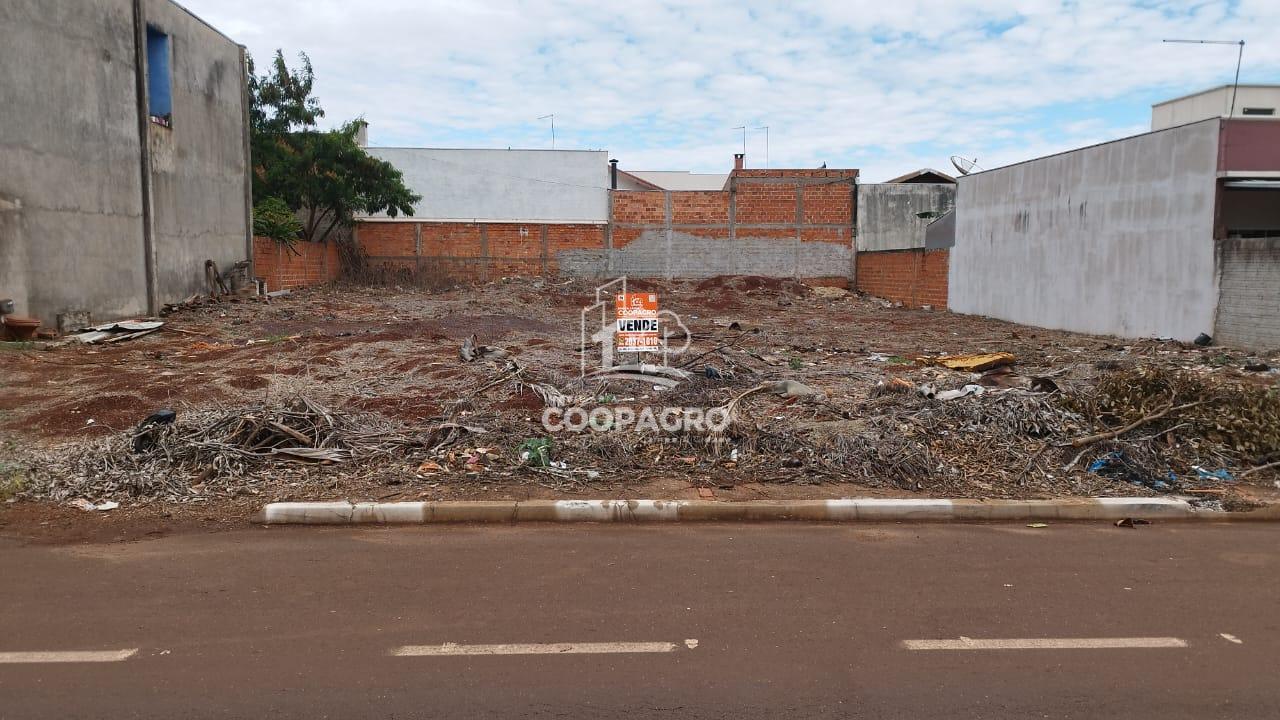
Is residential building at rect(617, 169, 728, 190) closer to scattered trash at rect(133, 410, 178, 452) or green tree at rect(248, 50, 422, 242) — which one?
green tree at rect(248, 50, 422, 242)

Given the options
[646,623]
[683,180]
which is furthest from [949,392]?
[683,180]

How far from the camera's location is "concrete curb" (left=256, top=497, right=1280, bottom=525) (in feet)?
21.1

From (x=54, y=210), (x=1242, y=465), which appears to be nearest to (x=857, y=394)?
(x=1242, y=465)

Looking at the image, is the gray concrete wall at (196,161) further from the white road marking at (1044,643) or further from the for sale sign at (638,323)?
the white road marking at (1044,643)

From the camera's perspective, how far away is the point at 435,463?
7453 mm

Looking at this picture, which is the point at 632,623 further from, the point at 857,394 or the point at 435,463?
the point at 857,394

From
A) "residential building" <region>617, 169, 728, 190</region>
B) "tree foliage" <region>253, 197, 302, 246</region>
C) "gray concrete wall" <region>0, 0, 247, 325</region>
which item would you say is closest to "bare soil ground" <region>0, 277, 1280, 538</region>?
"gray concrete wall" <region>0, 0, 247, 325</region>

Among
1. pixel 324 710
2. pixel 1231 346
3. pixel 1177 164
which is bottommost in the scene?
pixel 324 710

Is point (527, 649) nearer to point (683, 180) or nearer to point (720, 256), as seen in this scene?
point (720, 256)

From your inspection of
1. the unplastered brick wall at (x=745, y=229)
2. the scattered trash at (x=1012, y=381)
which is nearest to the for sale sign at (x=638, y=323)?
the scattered trash at (x=1012, y=381)

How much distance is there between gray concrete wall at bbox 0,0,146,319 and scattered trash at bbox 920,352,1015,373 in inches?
608

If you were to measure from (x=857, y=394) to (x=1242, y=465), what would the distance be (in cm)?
379

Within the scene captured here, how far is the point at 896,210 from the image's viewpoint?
111ft

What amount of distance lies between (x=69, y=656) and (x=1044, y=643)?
191 inches
